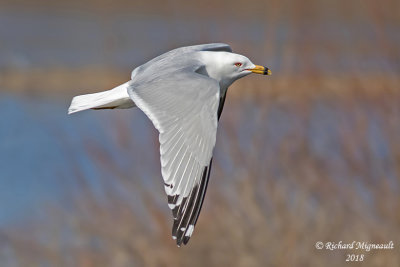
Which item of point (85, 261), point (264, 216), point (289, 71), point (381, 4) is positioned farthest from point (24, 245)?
point (381, 4)

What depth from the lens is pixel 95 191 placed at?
4156mm

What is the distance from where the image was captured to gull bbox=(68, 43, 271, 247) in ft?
9.25

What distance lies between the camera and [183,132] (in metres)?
2.92

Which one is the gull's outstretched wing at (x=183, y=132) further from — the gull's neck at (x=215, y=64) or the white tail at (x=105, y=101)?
the gull's neck at (x=215, y=64)

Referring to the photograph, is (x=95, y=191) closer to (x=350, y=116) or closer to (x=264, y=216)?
(x=264, y=216)

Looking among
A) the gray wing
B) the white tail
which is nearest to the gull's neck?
the gray wing

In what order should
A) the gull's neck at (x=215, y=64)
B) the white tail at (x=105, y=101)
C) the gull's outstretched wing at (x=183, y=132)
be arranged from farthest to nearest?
the gull's neck at (x=215, y=64) < the white tail at (x=105, y=101) < the gull's outstretched wing at (x=183, y=132)

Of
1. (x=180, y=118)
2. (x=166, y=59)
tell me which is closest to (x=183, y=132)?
(x=180, y=118)

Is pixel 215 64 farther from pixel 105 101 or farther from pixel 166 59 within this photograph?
pixel 105 101

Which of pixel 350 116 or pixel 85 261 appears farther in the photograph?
pixel 350 116

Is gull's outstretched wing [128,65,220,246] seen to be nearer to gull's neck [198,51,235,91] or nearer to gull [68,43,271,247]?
gull [68,43,271,247]

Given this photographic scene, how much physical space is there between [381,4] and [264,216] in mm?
976

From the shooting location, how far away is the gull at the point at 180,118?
2820 millimetres

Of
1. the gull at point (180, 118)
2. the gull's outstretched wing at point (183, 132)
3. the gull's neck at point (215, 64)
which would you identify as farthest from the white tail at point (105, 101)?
the gull's neck at point (215, 64)
